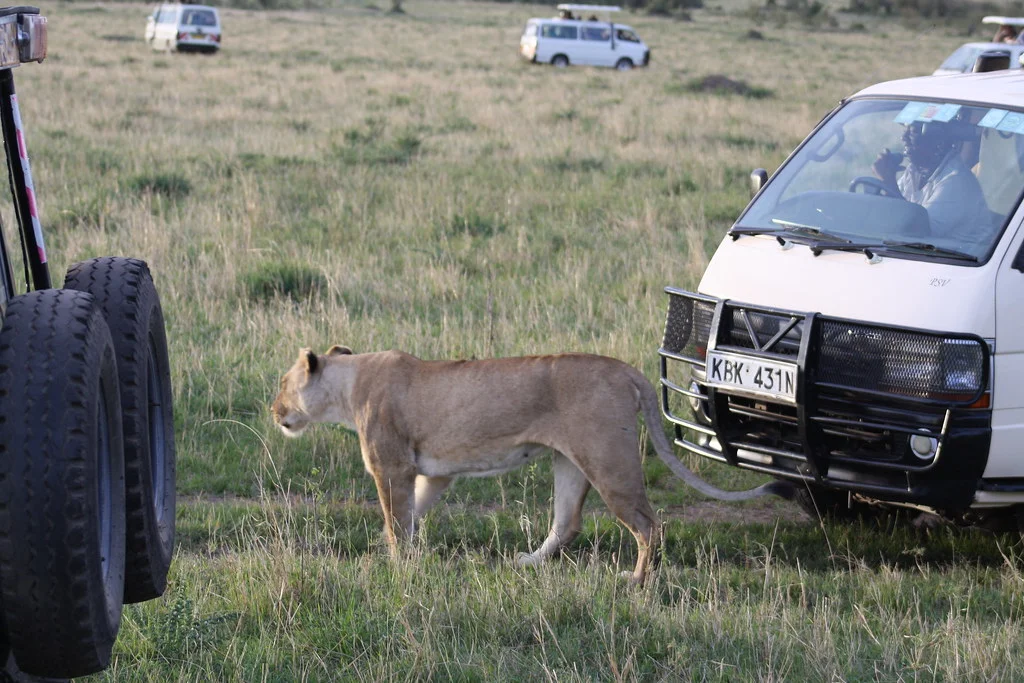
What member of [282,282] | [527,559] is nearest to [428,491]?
[527,559]

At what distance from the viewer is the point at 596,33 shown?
37656mm

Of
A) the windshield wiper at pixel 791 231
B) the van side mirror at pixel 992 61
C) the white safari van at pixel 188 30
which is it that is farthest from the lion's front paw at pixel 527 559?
the white safari van at pixel 188 30

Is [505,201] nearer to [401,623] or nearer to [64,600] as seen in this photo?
[401,623]

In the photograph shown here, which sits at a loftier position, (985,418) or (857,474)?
(985,418)

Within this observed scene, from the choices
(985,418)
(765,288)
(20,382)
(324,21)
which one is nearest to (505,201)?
(765,288)

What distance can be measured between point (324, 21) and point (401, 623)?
2050 inches

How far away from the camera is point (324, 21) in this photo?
53.3m

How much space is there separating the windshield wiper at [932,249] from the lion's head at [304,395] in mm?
2540

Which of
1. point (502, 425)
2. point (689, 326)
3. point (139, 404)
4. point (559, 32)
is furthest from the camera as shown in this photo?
point (559, 32)

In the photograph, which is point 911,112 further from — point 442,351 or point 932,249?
point 442,351

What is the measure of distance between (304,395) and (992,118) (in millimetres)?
3350

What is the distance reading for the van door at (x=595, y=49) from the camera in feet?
122

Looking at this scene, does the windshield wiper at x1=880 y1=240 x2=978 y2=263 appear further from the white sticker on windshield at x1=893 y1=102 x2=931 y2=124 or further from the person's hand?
the white sticker on windshield at x1=893 y1=102 x2=931 y2=124

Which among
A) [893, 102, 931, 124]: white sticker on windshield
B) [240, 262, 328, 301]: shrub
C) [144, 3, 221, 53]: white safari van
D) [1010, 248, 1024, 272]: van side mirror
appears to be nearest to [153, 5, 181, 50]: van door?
[144, 3, 221, 53]: white safari van
